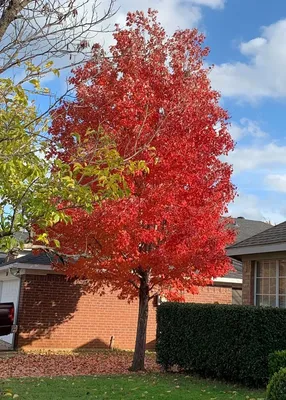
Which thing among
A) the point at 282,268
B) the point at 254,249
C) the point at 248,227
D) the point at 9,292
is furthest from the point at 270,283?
the point at 248,227

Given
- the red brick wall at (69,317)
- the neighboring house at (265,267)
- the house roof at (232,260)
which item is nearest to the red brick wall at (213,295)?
the house roof at (232,260)

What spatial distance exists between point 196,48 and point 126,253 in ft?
18.9

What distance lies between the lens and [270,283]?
1350 centimetres

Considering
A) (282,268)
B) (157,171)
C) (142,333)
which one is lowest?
(142,333)

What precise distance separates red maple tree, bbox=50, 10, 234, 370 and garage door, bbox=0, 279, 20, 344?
6019mm

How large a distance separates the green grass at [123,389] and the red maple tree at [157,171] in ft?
7.79

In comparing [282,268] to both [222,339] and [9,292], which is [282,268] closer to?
[222,339]

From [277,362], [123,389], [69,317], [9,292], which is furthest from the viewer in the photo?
[9,292]

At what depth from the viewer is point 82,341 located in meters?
18.4

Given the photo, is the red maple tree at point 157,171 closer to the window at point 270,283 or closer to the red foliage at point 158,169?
the red foliage at point 158,169

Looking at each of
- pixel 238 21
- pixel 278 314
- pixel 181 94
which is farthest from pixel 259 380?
pixel 238 21

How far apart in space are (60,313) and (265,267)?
8.09 metres

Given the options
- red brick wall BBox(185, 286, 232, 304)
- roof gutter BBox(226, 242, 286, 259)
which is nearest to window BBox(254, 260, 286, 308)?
roof gutter BBox(226, 242, 286, 259)

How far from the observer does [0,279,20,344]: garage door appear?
60.1 feet
